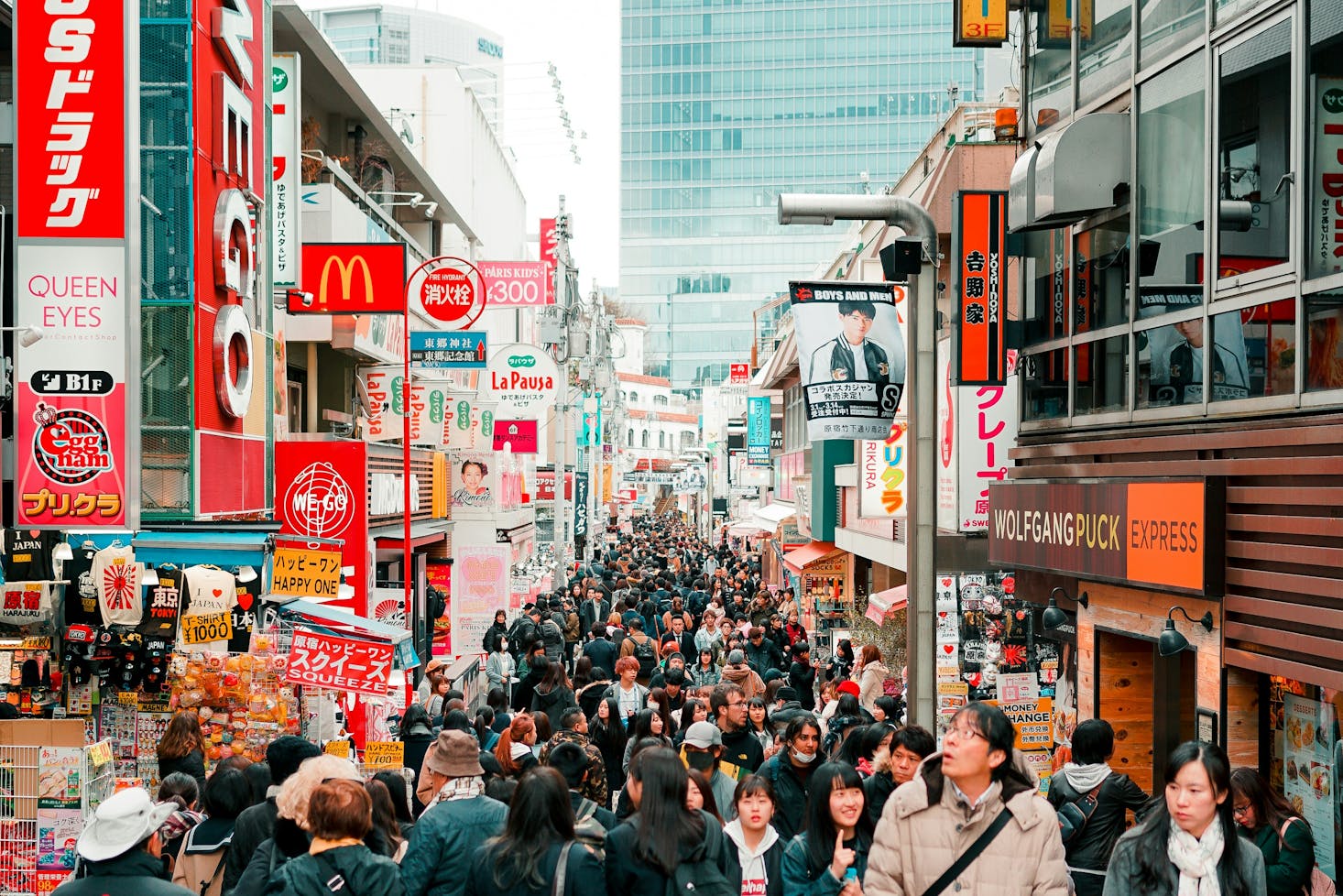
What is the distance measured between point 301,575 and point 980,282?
6.74 metres

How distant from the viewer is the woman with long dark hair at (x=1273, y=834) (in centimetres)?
662

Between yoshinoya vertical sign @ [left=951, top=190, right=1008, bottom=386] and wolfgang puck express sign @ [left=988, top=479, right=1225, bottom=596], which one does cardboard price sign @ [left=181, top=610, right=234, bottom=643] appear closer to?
yoshinoya vertical sign @ [left=951, top=190, right=1008, bottom=386]

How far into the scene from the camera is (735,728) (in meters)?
9.77

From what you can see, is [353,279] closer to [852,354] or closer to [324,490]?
[324,490]

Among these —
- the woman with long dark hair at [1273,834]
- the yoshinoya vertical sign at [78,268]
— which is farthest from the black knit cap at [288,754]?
the woman with long dark hair at [1273,834]

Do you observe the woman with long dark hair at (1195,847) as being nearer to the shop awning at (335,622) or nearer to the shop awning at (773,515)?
the shop awning at (335,622)

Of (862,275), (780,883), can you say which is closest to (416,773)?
(780,883)

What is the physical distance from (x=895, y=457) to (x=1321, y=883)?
11.6 m

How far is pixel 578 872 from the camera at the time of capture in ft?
18.7

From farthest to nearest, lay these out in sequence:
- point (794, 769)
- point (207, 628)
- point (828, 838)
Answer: point (207, 628) < point (794, 769) < point (828, 838)

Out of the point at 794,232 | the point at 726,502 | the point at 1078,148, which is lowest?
the point at 726,502

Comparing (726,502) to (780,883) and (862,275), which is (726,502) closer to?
(862,275)

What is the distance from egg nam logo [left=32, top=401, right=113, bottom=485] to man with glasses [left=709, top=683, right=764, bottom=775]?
526 cm

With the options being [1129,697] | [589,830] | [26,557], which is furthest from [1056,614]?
[26,557]
